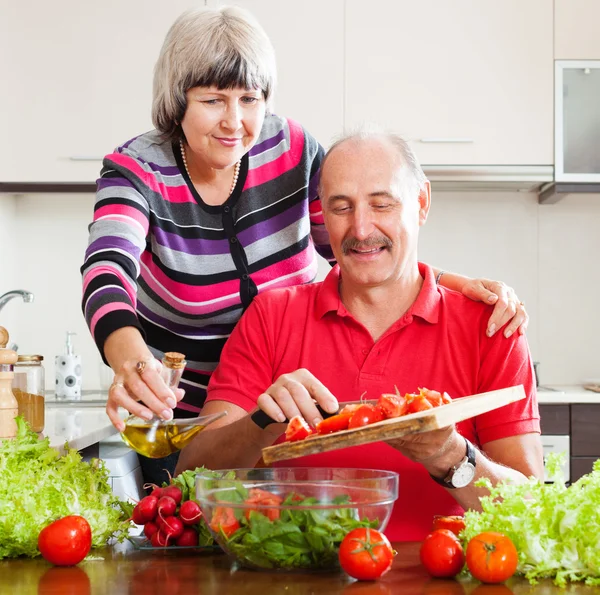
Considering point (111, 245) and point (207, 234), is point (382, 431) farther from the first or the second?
point (207, 234)

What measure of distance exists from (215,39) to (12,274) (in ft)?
7.85

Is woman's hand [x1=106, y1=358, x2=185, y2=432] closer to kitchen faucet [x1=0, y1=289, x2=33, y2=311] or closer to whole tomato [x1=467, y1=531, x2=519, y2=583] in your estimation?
whole tomato [x1=467, y1=531, x2=519, y2=583]

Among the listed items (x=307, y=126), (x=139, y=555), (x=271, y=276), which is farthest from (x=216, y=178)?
(x=307, y=126)

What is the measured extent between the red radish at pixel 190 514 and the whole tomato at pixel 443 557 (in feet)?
1.23

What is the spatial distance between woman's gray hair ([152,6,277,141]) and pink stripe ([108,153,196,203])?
14 centimetres

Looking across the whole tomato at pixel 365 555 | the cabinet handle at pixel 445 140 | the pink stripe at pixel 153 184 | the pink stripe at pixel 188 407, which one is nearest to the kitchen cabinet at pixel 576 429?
the cabinet handle at pixel 445 140

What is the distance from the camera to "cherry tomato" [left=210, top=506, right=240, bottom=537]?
1.22 meters

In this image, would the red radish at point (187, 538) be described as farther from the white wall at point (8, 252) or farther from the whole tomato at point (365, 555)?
the white wall at point (8, 252)

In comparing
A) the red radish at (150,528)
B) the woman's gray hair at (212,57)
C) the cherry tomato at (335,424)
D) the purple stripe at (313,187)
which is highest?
the woman's gray hair at (212,57)

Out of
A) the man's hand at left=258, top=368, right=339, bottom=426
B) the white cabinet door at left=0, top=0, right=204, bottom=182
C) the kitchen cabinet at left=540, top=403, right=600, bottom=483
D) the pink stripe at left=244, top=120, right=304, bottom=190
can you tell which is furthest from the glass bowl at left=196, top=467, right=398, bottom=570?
the white cabinet door at left=0, top=0, right=204, bottom=182

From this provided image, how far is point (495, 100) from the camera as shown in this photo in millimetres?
3621

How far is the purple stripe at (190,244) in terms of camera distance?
6.75ft

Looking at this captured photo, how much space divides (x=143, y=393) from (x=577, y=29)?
2.93 meters

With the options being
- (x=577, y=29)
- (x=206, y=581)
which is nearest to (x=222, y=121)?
(x=206, y=581)
